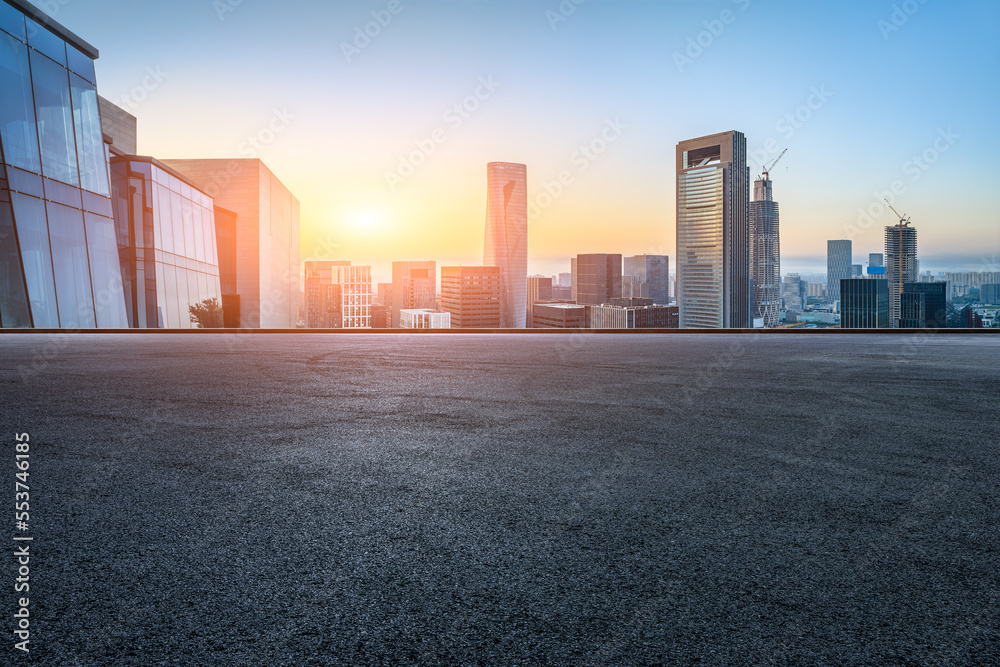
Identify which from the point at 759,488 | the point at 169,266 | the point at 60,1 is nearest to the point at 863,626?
the point at 759,488

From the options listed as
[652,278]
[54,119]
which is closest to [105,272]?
[54,119]

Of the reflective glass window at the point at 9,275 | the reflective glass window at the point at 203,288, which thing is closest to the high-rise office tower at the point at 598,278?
the reflective glass window at the point at 203,288

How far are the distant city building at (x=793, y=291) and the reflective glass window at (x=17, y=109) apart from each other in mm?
144096

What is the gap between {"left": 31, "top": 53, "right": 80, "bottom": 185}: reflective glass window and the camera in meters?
21.8

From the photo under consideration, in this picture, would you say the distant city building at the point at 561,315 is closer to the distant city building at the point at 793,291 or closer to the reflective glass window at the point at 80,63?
the reflective glass window at the point at 80,63

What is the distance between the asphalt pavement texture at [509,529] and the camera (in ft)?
6.18

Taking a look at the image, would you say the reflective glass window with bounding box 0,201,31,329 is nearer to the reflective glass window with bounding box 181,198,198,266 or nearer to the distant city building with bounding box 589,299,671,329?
the reflective glass window with bounding box 181,198,198,266

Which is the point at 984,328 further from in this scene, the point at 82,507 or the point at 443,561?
the point at 82,507

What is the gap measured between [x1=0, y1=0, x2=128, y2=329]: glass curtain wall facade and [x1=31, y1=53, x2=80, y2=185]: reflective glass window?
0.14ft

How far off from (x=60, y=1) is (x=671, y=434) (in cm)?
2943

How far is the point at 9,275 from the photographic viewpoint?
760 inches

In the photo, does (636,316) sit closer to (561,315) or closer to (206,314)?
(561,315)

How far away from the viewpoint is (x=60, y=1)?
73.7 ft

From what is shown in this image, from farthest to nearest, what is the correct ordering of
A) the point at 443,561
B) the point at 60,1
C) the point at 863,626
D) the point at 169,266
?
the point at 169,266
the point at 60,1
the point at 443,561
the point at 863,626
